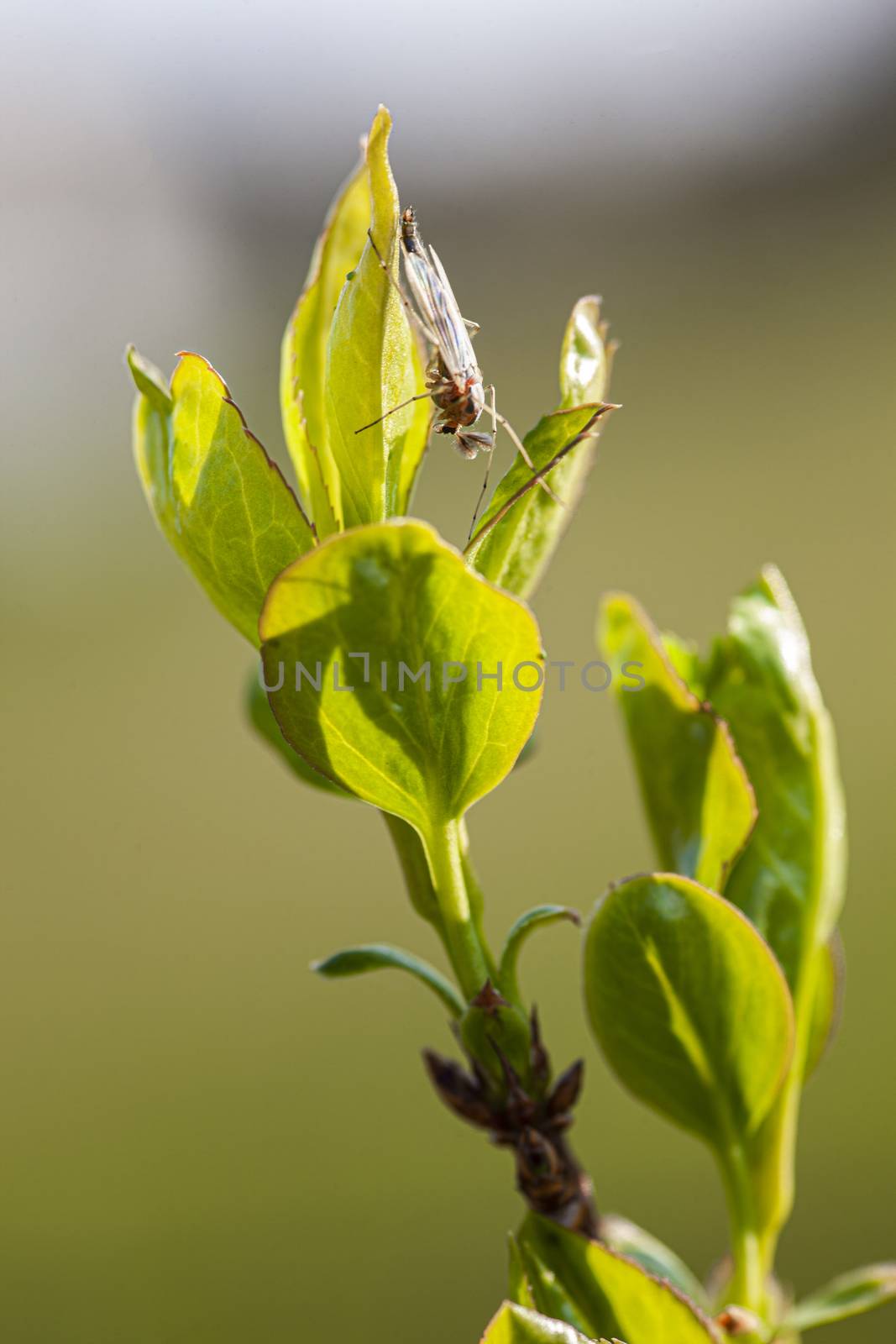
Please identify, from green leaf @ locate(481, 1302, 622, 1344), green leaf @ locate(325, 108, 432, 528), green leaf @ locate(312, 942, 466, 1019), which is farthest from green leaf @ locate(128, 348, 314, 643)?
green leaf @ locate(481, 1302, 622, 1344)

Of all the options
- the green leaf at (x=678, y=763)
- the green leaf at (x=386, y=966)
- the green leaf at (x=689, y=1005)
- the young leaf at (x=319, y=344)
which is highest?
the young leaf at (x=319, y=344)

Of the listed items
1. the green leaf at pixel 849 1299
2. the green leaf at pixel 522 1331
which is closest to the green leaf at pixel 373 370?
the green leaf at pixel 522 1331

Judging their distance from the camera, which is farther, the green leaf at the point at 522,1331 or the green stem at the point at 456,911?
the green stem at the point at 456,911

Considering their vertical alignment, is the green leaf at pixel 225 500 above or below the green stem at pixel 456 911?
above

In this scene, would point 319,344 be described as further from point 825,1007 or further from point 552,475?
point 825,1007

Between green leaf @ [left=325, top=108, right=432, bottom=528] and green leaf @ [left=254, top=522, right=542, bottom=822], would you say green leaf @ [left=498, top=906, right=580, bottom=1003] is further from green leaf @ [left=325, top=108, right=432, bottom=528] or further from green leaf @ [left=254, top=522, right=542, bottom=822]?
green leaf @ [left=325, top=108, right=432, bottom=528]

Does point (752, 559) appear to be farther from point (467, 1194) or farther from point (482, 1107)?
point (482, 1107)

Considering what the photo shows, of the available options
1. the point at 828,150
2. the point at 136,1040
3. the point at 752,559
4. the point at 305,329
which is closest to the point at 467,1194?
the point at 136,1040

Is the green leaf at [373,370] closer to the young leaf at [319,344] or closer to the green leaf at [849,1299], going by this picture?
the young leaf at [319,344]
